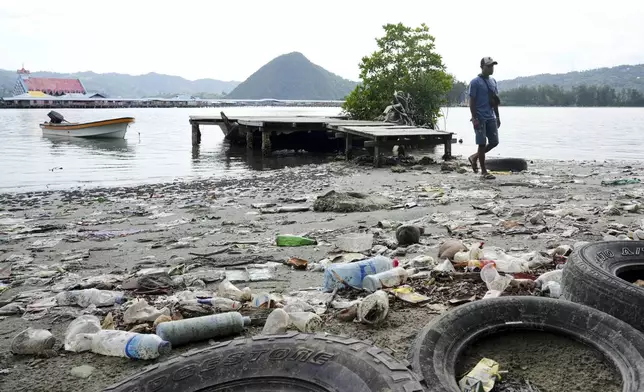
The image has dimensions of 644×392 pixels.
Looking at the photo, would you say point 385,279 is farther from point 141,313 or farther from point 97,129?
point 97,129

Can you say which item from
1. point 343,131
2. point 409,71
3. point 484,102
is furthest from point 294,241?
point 409,71

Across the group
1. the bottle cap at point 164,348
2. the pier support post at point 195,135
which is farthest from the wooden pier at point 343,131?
the bottle cap at point 164,348

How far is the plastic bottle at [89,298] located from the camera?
3.24 meters

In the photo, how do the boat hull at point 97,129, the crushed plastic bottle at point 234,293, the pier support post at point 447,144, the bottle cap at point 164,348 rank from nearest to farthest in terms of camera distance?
1. the bottle cap at point 164,348
2. the crushed plastic bottle at point 234,293
3. the pier support post at point 447,144
4. the boat hull at point 97,129

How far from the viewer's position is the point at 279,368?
198 centimetres

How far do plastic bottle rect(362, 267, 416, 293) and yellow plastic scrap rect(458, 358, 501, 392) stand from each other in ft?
3.62

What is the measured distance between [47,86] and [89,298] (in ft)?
524

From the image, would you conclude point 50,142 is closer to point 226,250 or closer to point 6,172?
point 6,172

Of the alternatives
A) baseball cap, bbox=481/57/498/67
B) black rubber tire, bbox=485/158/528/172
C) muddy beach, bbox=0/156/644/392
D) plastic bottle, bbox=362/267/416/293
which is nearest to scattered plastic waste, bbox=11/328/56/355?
muddy beach, bbox=0/156/644/392

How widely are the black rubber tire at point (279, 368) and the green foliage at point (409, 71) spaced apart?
62.5ft

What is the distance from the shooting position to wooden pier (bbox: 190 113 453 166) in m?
12.6

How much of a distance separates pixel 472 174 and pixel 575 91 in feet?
390

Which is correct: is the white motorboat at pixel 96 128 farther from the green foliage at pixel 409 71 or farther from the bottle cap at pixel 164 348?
the bottle cap at pixel 164 348

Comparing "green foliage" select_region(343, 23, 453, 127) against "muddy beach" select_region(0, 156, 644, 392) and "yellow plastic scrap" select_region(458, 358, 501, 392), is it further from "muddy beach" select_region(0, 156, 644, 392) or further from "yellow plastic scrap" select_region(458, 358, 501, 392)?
"yellow plastic scrap" select_region(458, 358, 501, 392)
